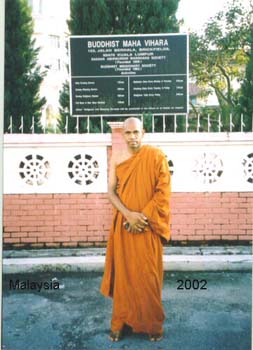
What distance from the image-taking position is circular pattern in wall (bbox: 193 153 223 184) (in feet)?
12.5

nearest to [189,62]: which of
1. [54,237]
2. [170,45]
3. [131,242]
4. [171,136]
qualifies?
[170,45]

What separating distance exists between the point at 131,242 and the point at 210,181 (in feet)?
3.07

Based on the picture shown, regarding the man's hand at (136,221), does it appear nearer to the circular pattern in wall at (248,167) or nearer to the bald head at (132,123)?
the bald head at (132,123)

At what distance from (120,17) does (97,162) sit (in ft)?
3.80

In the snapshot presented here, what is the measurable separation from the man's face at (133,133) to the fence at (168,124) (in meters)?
0.29

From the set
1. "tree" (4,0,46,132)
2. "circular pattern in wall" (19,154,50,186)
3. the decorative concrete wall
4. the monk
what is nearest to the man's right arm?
the monk

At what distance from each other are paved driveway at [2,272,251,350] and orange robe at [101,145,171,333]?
120 millimetres

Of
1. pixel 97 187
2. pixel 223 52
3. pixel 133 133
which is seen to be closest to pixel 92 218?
pixel 97 187

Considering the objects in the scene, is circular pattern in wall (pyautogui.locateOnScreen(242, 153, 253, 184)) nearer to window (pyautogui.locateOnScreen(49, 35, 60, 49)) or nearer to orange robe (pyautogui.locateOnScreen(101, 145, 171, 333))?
orange robe (pyautogui.locateOnScreen(101, 145, 171, 333))

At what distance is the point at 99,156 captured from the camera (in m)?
3.87

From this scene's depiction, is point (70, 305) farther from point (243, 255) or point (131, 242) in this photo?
point (243, 255)

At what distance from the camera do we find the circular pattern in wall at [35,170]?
12.5 feet

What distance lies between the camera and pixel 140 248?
10.8 ft

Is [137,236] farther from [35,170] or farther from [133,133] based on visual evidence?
[35,170]
